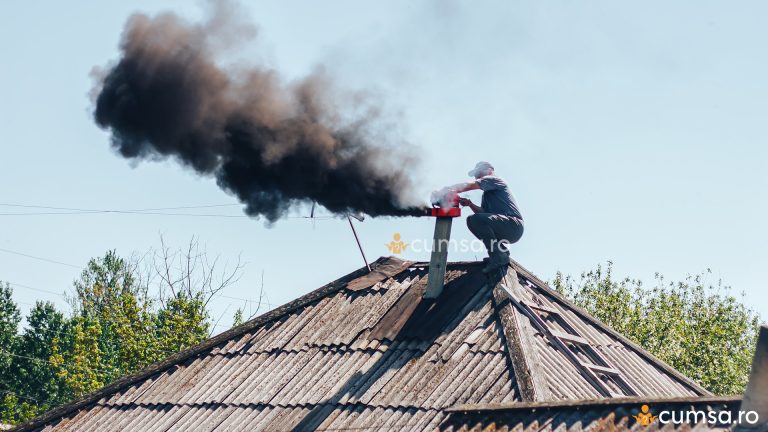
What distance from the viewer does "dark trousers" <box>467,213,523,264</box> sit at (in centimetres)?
1390

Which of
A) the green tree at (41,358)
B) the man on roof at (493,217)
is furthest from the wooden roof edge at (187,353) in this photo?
the green tree at (41,358)

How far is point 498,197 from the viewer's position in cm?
1408

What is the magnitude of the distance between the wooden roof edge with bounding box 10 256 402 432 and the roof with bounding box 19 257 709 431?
2cm

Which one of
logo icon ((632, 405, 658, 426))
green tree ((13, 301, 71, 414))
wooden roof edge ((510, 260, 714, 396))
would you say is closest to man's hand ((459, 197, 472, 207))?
wooden roof edge ((510, 260, 714, 396))

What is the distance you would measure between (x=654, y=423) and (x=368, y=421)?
3874 mm

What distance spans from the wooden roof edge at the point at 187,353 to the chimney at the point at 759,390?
775 cm

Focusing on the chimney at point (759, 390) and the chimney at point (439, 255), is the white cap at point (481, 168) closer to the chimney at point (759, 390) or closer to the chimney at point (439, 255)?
the chimney at point (439, 255)

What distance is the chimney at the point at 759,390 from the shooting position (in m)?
8.34

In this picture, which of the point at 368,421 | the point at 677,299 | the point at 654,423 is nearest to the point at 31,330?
the point at 677,299

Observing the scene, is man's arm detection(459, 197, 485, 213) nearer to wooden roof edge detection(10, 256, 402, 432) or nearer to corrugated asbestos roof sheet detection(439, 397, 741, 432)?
wooden roof edge detection(10, 256, 402, 432)

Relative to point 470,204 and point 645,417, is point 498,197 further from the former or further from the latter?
point 645,417

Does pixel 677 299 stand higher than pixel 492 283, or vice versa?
pixel 677 299

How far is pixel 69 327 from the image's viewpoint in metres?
48.1

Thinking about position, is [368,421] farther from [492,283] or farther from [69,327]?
[69,327]
